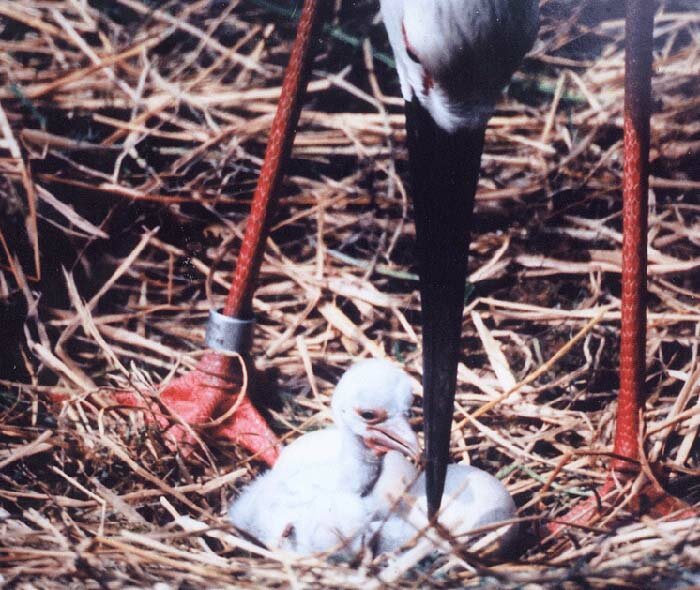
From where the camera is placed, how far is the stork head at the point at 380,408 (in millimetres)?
833

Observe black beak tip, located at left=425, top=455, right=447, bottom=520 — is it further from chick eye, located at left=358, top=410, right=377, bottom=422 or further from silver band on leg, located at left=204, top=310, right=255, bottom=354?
silver band on leg, located at left=204, top=310, right=255, bottom=354

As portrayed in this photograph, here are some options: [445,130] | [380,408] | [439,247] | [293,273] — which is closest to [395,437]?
[380,408]

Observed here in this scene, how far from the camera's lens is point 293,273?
4.05ft


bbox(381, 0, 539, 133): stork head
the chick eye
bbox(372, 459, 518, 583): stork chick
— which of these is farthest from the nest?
bbox(381, 0, 539, 133): stork head

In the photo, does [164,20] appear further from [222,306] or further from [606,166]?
[606,166]

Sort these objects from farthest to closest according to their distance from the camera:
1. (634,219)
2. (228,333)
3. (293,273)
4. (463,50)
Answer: (293,273) < (228,333) < (634,219) < (463,50)

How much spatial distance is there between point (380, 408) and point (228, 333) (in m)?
0.30

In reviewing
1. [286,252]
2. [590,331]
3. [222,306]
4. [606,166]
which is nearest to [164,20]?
[286,252]

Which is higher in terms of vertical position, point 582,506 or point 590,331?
point 590,331

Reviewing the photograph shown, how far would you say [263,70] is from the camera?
146 centimetres

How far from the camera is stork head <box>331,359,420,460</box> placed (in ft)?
2.73

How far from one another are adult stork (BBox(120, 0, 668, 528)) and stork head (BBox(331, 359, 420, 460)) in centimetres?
2

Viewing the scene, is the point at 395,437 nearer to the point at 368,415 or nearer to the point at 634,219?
the point at 368,415

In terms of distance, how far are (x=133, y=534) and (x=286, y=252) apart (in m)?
0.60
